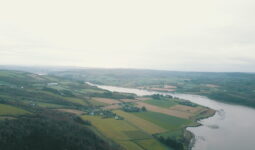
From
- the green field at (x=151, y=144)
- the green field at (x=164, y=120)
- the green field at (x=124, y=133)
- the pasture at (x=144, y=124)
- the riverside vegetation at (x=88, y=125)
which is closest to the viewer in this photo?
the riverside vegetation at (x=88, y=125)

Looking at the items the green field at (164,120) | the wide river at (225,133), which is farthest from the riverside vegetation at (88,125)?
the wide river at (225,133)

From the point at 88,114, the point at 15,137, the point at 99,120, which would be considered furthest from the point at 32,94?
the point at 15,137

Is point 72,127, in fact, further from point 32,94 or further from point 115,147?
point 32,94

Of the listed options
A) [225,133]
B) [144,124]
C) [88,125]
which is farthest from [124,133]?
Answer: [225,133]

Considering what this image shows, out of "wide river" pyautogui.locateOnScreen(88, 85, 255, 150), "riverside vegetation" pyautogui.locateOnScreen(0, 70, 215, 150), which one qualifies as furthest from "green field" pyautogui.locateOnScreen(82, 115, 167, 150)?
"wide river" pyautogui.locateOnScreen(88, 85, 255, 150)

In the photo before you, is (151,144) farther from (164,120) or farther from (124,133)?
(164,120)

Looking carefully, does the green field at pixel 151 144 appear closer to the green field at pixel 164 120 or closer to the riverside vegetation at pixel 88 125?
the riverside vegetation at pixel 88 125

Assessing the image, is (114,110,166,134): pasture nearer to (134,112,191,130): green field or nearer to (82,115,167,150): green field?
(82,115,167,150): green field

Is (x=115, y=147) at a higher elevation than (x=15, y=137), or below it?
below
